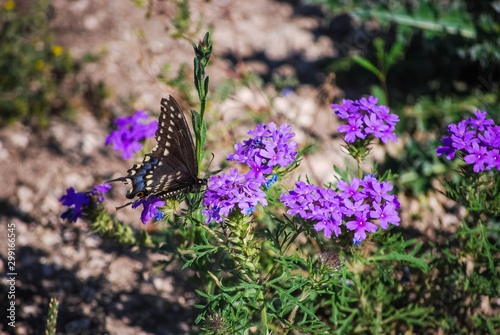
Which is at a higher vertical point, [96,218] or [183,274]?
[96,218]

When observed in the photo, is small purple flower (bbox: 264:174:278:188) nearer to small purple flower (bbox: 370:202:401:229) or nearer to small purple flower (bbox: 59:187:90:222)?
small purple flower (bbox: 370:202:401:229)

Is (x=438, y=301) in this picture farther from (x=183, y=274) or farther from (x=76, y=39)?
(x=76, y=39)

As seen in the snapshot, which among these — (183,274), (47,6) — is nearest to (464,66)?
(183,274)

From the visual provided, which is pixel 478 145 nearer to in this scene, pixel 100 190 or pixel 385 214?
pixel 385 214

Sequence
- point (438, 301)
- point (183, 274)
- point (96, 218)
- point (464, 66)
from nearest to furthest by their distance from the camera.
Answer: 1. point (96, 218)
2. point (438, 301)
3. point (183, 274)
4. point (464, 66)

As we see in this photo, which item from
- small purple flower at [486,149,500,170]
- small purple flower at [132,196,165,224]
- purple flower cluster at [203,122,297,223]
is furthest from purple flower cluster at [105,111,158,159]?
small purple flower at [486,149,500,170]

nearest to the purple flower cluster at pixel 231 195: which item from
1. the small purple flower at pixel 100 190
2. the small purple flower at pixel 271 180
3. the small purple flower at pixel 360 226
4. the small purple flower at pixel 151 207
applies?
the small purple flower at pixel 271 180

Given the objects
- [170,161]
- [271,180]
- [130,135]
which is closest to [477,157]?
[271,180]

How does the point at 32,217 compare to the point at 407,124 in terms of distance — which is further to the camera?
the point at 407,124
